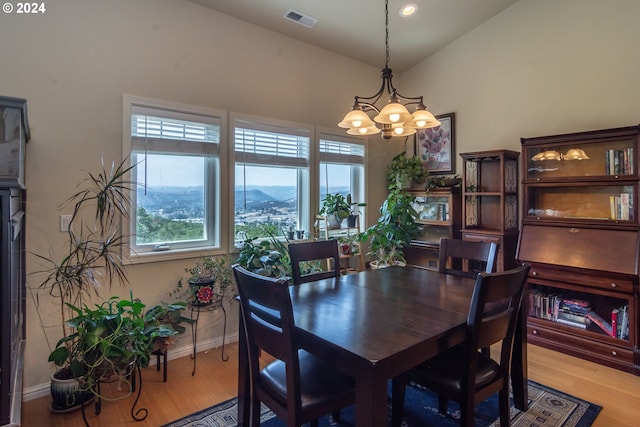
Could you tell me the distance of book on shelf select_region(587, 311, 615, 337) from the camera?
9.60ft

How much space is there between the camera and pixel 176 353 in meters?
2.99

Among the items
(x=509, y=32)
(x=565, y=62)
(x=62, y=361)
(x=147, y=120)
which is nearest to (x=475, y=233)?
(x=565, y=62)

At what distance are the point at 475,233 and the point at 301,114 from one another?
88.7 inches

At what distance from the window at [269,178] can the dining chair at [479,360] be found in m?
2.14

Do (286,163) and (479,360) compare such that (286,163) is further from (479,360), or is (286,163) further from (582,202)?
(582,202)

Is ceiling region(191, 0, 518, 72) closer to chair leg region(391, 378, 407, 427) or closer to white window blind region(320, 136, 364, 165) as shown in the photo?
white window blind region(320, 136, 364, 165)

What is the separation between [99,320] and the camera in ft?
7.07

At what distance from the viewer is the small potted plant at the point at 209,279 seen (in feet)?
9.33

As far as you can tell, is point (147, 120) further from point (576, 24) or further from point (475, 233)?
point (576, 24)

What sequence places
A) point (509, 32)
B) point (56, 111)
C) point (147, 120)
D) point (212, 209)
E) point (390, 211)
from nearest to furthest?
point (56, 111) → point (147, 120) → point (212, 209) → point (509, 32) → point (390, 211)

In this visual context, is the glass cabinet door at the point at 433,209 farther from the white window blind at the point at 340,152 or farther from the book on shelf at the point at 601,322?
the book on shelf at the point at 601,322

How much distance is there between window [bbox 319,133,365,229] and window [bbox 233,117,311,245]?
26cm

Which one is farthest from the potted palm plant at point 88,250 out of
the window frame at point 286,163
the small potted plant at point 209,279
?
the window frame at point 286,163

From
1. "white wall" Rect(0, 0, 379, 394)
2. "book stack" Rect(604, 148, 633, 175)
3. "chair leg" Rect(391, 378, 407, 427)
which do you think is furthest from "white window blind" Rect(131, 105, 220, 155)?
"book stack" Rect(604, 148, 633, 175)
